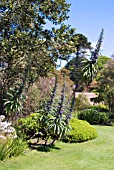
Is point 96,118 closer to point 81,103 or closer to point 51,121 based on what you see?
point 81,103

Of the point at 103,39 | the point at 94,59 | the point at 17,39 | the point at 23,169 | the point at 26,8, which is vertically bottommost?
the point at 23,169

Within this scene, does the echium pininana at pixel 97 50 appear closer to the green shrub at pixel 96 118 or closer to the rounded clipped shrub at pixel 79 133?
the rounded clipped shrub at pixel 79 133

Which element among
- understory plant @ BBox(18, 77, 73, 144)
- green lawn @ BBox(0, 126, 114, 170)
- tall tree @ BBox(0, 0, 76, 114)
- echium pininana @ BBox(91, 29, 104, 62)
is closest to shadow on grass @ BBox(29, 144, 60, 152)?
green lawn @ BBox(0, 126, 114, 170)

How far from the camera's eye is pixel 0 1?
413 inches

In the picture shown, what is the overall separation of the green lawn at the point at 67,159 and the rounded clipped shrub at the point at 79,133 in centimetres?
50

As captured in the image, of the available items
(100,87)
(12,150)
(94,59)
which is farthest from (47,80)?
(100,87)

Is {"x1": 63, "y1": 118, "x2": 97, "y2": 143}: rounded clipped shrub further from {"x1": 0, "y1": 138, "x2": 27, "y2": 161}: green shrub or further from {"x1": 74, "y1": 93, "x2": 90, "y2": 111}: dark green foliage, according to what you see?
{"x1": 74, "y1": 93, "x2": 90, "y2": 111}: dark green foliage

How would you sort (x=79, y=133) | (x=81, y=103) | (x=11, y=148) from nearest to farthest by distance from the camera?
(x=11, y=148) → (x=79, y=133) → (x=81, y=103)

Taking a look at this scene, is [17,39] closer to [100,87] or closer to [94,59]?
[94,59]

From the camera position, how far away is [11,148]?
7.34m

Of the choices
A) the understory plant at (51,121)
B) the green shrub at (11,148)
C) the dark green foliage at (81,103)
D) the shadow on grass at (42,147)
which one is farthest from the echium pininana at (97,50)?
the dark green foliage at (81,103)

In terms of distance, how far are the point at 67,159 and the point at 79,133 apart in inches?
120

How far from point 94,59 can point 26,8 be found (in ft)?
13.2

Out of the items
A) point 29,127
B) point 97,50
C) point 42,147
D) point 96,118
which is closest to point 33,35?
point 97,50
